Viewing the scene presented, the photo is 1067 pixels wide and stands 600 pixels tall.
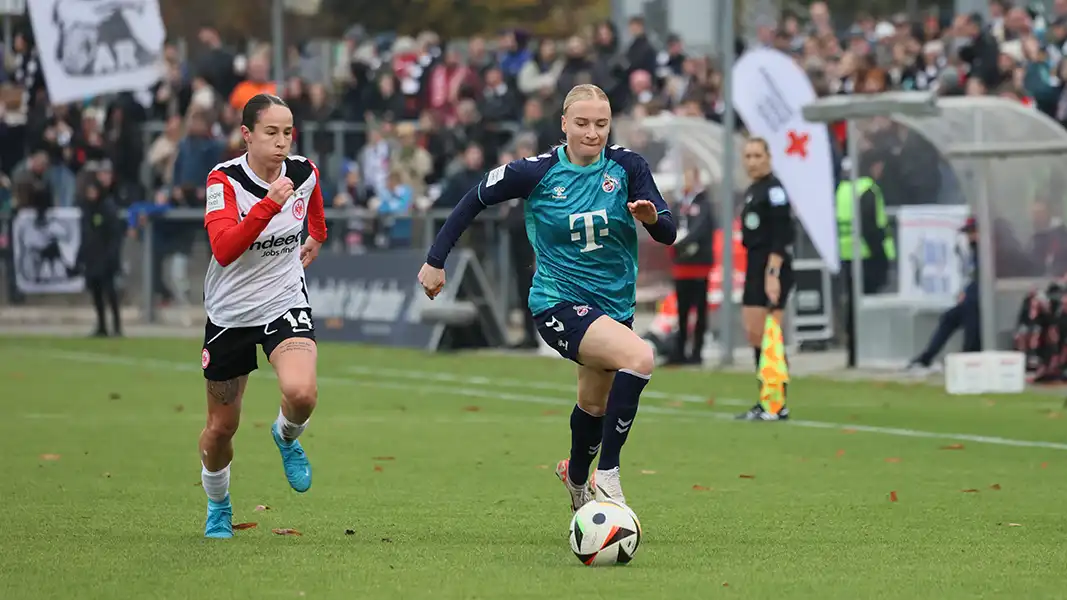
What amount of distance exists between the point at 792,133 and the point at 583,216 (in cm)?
1315

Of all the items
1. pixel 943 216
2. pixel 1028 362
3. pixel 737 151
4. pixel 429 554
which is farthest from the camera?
pixel 737 151

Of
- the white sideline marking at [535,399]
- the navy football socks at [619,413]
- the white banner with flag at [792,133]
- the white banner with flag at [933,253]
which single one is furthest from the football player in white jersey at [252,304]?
the white banner with flag at [933,253]

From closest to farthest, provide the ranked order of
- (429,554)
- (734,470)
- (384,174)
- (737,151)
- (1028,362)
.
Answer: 1. (429,554)
2. (734,470)
3. (1028,362)
4. (737,151)
5. (384,174)

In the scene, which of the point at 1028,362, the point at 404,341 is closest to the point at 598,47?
the point at 404,341

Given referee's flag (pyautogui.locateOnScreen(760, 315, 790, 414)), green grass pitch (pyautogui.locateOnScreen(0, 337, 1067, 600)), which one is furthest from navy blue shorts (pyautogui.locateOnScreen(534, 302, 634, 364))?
referee's flag (pyautogui.locateOnScreen(760, 315, 790, 414))

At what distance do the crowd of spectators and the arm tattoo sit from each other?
1485cm

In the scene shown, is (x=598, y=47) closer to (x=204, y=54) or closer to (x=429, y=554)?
(x=204, y=54)

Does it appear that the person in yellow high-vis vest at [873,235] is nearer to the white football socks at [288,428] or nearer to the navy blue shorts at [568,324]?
the navy blue shorts at [568,324]

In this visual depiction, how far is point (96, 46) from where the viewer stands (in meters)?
26.5

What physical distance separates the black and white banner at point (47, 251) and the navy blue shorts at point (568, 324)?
2082 cm

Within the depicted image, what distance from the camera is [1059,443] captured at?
14109 millimetres

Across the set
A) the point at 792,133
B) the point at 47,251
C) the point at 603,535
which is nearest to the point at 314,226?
the point at 603,535

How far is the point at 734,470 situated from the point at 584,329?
3.52 meters

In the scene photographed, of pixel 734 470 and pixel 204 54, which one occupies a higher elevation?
pixel 204 54
